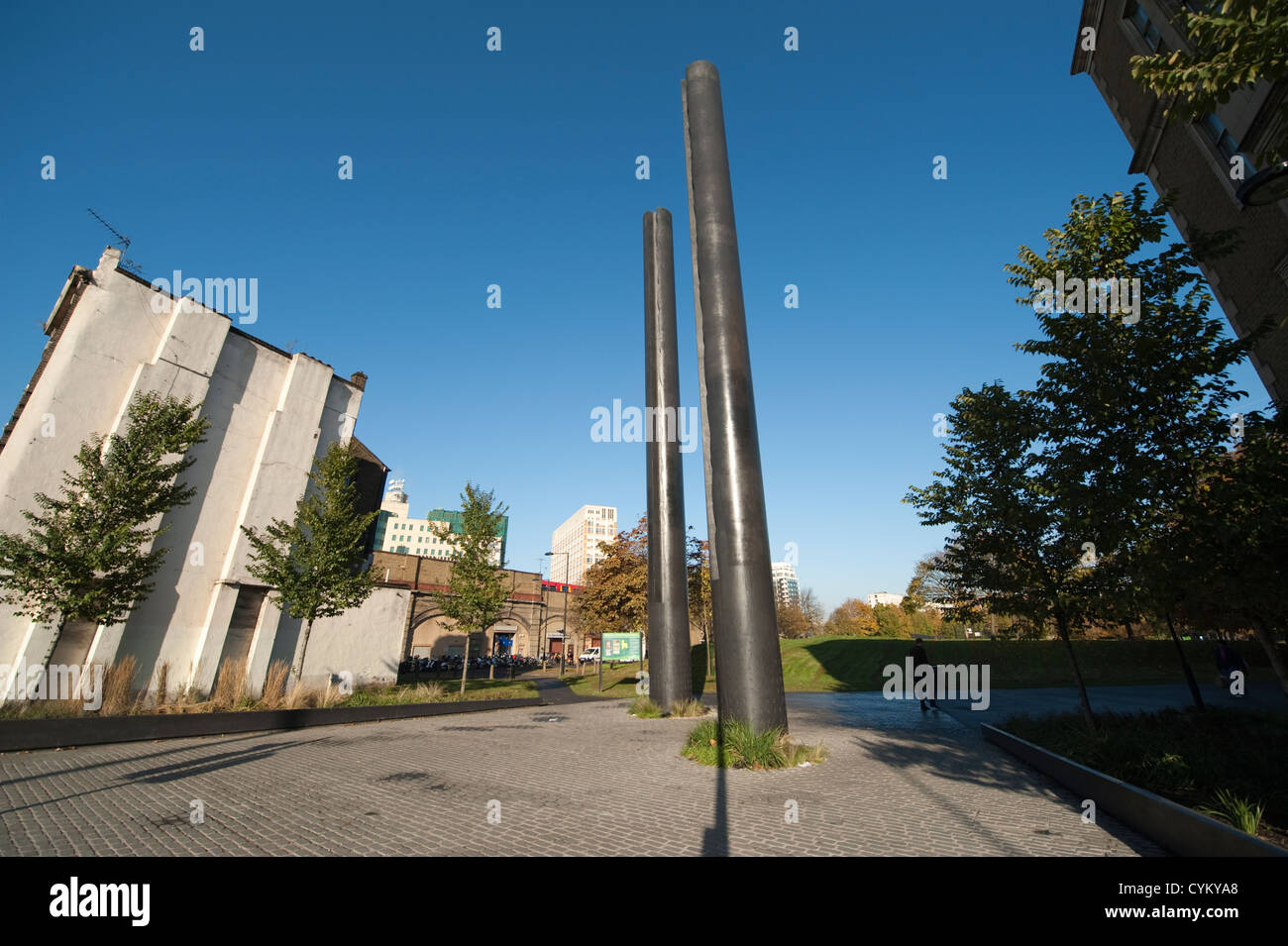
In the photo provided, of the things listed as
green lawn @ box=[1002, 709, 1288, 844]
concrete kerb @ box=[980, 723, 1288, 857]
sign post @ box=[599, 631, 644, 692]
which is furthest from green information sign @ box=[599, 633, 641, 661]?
concrete kerb @ box=[980, 723, 1288, 857]

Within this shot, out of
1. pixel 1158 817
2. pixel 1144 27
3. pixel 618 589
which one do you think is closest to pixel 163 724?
pixel 1158 817

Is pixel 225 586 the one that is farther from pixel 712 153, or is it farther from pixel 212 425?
pixel 712 153

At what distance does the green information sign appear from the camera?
93.6 feet

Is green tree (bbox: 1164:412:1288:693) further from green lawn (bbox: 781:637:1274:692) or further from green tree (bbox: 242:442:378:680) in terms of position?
green tree (bbox: 242:442:378:680)

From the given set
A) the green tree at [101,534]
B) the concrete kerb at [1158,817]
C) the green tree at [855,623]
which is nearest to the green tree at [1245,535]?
the concrete kerb at [1158,817]

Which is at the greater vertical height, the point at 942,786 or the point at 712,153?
the point at 712,153

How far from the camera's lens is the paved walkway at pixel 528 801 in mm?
4816

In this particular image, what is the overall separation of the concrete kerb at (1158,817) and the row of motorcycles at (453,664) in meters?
33.2

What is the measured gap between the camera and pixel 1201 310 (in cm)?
781

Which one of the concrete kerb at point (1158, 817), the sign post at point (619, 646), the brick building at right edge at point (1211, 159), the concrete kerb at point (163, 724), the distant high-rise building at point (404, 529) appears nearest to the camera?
the concrete kerb at point (1158, 817)

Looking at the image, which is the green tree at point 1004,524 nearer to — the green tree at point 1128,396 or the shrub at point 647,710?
the green tree at point 1128,396

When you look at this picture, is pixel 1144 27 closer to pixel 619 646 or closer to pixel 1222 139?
pixel 1222 139

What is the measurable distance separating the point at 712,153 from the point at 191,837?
13834 millimetres
